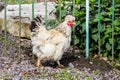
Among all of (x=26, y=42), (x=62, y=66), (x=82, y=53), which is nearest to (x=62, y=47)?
(x=62, y=66)

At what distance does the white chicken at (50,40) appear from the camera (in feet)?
23.6

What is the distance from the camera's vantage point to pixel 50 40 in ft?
23.6

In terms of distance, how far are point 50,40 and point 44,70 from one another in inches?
18.4

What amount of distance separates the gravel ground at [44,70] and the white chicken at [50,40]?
217 millimetres

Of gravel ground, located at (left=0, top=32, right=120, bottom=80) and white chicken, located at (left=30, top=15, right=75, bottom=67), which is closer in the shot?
gravel ground, located at (left=0, top=32, right=120, bottom=80)

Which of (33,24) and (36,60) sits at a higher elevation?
(33,24)

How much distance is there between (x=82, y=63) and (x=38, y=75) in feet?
3.41

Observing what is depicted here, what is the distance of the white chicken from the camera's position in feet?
23.6

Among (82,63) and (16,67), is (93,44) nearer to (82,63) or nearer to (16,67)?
(82,63)

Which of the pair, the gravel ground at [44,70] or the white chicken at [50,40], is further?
the white chicken at [50,40]

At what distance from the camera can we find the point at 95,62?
25.7ft

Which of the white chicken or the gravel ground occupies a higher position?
the white chicken

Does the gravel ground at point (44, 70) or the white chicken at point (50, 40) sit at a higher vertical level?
the white chicken at point (50, 40)

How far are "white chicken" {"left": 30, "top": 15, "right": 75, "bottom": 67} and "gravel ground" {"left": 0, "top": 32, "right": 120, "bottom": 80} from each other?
217 mm
